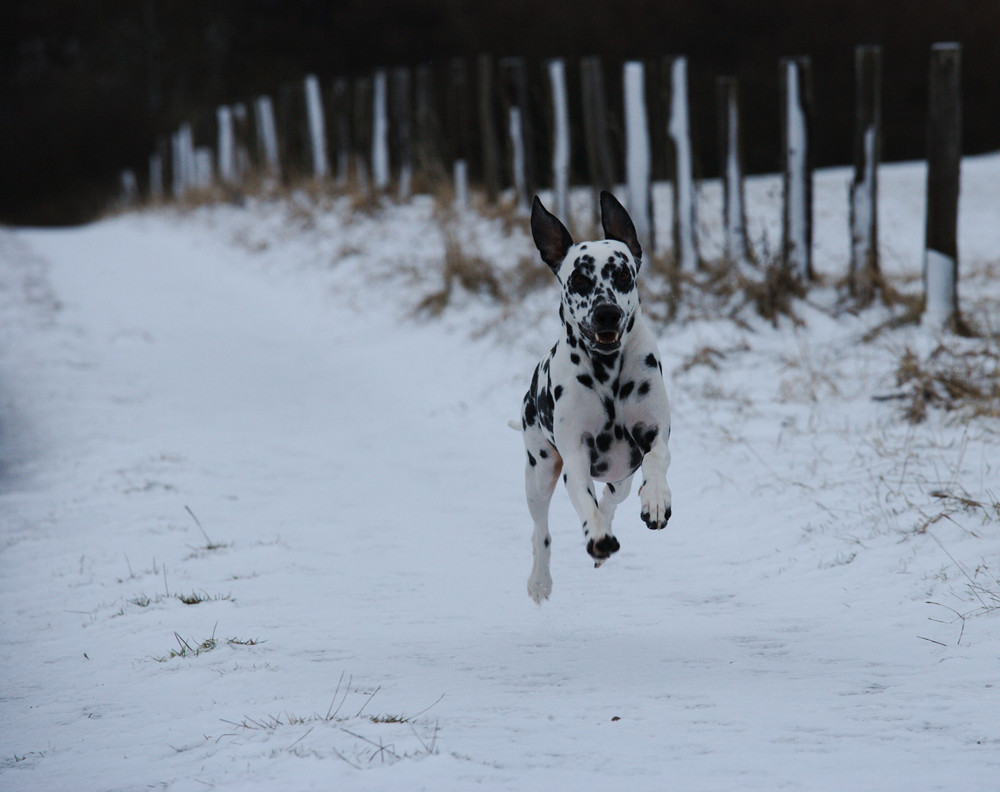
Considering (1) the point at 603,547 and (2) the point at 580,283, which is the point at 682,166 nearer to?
(2) the point at 580,283

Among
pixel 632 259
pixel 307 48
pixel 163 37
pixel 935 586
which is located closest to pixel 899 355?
pixel 935 586

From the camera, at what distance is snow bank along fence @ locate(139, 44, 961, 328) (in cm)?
782

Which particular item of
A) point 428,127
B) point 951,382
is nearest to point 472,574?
point 951,382

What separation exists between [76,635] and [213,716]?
1266 mm

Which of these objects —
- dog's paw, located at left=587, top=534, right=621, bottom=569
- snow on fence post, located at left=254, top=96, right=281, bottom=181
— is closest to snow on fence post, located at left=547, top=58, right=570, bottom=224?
dog's paw, located at left=587, top=534, right=621, bottom=569

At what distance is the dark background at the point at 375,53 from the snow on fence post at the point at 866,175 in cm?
213

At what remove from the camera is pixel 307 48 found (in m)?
32.8

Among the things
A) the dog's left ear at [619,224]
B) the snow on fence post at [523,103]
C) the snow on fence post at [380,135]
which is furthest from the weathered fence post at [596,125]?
the dog's left ear at [619,224]

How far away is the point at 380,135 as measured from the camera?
1587 cm

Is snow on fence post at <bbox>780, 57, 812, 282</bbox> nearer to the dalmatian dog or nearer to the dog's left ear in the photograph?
the dog's left ear

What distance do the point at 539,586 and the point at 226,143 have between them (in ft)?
70.4

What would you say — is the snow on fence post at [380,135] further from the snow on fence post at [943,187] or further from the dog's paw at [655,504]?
the dog's paw at [655,504]

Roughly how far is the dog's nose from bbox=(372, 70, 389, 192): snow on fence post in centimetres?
1210

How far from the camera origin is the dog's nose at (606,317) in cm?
403
